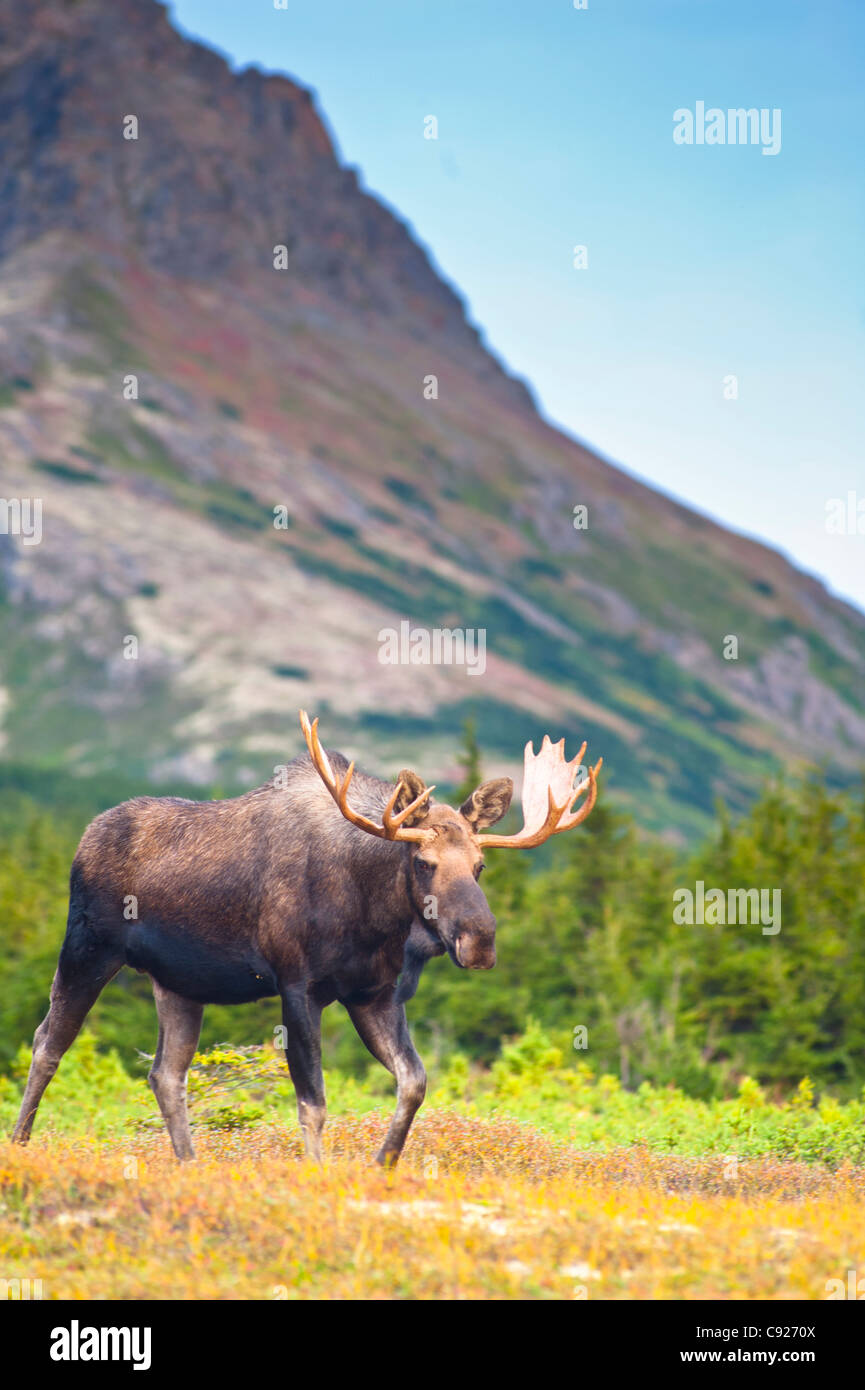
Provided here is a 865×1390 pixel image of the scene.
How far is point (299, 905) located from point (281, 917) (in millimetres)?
145

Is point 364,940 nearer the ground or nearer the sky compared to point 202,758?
nearer the ground

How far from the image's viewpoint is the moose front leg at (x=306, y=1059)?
980 cm

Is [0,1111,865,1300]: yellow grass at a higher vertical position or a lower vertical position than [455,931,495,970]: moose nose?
lower

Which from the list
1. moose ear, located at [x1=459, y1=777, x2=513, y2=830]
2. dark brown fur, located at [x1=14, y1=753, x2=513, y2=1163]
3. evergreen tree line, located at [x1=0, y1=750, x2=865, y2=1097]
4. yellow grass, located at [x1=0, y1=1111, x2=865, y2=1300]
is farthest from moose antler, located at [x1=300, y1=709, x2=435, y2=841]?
evergreen tree line, located at [x1=0, y1=750, x2=865, y2=1097]

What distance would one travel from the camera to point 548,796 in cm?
1022

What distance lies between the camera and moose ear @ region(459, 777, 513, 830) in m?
9.96

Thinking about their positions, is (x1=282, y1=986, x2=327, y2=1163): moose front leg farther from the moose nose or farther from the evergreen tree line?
the evergreen tree line

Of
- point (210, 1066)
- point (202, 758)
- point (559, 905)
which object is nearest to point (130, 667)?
point (202, 758)

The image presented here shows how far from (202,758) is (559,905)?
11323cm

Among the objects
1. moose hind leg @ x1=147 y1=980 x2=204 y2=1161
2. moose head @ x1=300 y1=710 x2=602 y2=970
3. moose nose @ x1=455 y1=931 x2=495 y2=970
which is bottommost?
moose hind leg @ x1=147 y1=980 x2=204 y2=1161

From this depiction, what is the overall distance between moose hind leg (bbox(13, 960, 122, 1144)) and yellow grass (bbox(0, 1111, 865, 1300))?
124cm

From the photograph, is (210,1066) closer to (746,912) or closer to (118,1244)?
(118,1244)
